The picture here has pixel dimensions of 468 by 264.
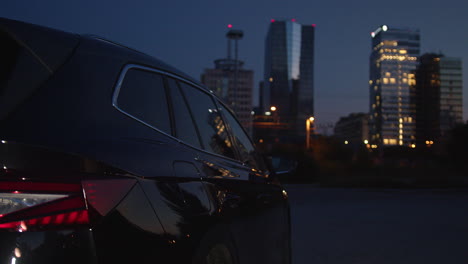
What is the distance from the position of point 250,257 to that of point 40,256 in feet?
4.95

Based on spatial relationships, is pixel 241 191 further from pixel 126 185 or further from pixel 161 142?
pixel 126 185

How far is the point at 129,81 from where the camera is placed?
6.81 feet

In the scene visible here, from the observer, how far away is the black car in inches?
53.9

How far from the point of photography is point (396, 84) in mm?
188125

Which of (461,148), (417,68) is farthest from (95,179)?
(417,68)

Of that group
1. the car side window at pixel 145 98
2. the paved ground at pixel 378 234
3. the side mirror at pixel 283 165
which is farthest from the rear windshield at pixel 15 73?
the paved ground at pixel 378 234

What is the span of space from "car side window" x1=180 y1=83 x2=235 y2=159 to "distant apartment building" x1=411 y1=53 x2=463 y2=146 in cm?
19258

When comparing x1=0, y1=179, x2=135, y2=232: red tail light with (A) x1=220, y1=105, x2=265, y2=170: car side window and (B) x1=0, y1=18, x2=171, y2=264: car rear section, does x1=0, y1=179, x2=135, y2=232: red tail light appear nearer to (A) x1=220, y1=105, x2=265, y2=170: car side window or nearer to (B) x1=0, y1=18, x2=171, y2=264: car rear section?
(B) x1=0, y1=18, x2=171, y2=264: car rear section

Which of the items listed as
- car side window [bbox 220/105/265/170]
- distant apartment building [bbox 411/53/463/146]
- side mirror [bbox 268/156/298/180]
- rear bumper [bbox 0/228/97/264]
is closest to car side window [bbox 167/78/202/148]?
car side window [bbox 220/105/265/170]

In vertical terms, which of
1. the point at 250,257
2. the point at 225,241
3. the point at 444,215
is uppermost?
the point at 225,241

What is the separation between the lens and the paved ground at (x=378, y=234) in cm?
644

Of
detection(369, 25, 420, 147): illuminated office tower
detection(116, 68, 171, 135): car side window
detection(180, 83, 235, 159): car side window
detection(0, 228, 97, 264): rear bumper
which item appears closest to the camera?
detection(0, 228, 97, 264): rear bumper

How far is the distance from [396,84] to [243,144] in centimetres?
19631

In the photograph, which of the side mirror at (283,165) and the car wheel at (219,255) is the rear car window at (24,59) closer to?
the car wheel at (219,255)
